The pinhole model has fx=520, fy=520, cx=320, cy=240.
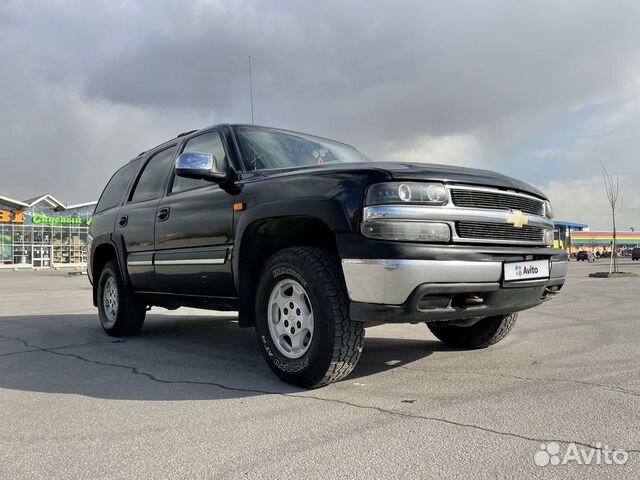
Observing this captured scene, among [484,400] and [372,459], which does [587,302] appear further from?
[372,459]

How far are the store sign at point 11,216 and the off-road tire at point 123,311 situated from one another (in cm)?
4445

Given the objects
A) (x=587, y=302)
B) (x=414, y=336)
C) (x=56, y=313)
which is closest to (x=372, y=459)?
(x=414, y=336)

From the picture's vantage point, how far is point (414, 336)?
18.6 ft

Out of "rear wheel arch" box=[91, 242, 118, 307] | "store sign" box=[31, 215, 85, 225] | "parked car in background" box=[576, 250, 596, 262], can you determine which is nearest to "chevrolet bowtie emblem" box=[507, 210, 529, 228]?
"rear wheel arch" box=[91, 242, 118, 307]

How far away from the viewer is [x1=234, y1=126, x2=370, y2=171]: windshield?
4266 millimetres

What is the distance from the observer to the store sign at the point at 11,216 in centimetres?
4366

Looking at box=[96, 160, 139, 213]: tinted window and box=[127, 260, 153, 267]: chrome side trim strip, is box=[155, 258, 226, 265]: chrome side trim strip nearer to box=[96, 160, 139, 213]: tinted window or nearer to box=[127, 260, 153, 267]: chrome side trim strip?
box=[127, 260, 153, 267]: chrome side trim strip

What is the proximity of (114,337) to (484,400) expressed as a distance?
4.53 meters

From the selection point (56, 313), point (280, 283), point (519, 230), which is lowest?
point (56, 313)

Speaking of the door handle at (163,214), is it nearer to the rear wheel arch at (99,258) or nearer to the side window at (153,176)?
the side window at (153,176)

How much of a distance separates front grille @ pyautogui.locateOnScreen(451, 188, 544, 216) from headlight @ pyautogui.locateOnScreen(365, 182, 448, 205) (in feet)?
0.44

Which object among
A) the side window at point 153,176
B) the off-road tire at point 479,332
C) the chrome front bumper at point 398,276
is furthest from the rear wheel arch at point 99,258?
the chrome front bumper at point 398,276

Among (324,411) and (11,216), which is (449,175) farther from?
(11,216)

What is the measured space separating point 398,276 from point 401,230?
0.92 feet
